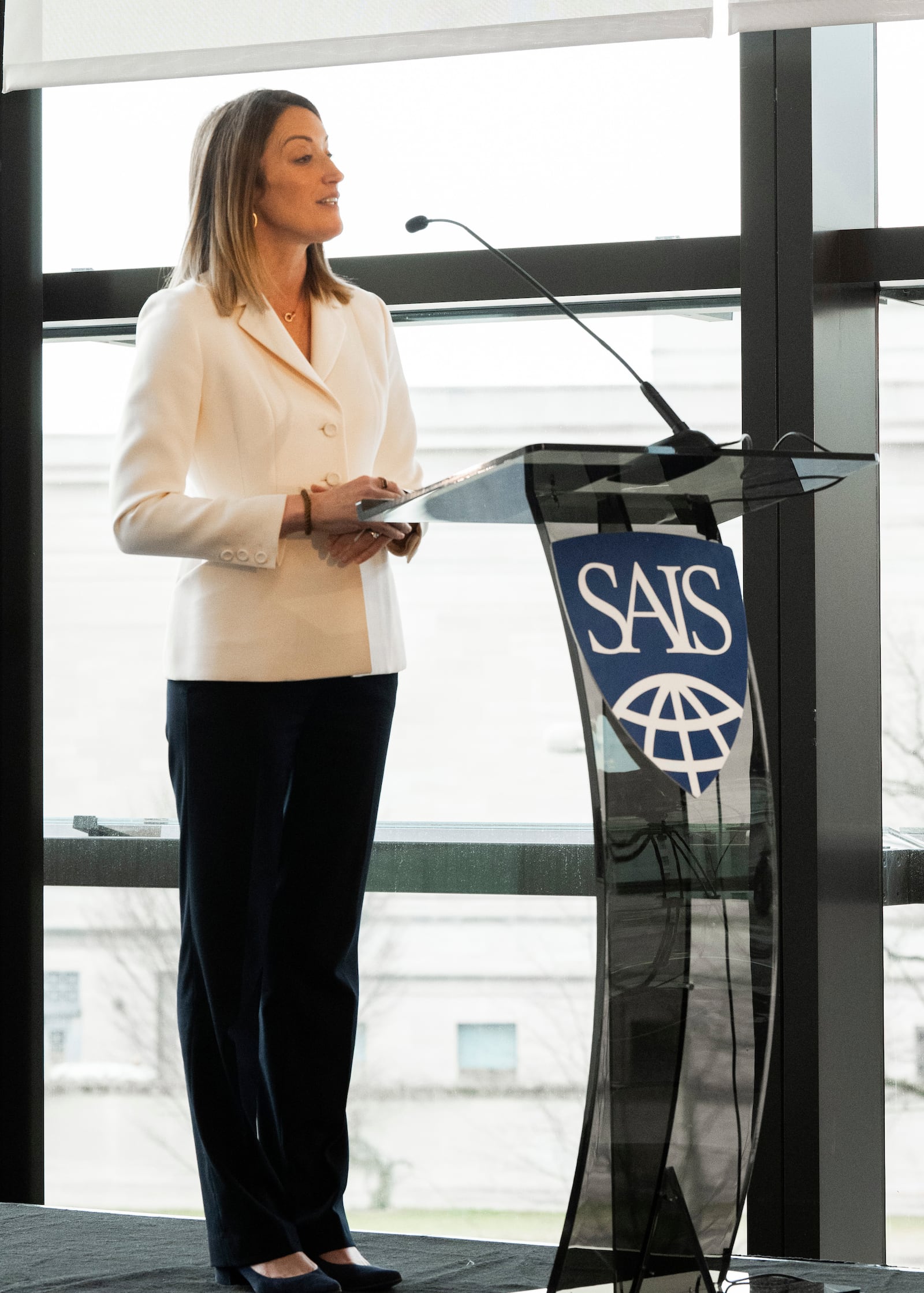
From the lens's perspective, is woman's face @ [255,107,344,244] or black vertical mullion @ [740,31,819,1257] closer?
woman's face @ [255,107,344,244]

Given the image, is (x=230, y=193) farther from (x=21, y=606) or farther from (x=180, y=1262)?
(x=180, y=1262)

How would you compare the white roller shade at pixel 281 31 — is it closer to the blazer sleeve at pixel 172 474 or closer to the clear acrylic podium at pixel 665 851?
the blazer sleeve at pixel 172 474

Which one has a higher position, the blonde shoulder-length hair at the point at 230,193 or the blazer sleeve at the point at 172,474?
the blonde shoulder-length hair at the point at 230,193

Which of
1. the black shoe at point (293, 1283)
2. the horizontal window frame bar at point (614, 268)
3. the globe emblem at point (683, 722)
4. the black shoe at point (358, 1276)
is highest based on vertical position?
the horizontal window frame bar at point (614, 268)

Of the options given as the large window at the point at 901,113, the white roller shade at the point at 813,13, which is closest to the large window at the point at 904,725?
the large window at the point at 901,113

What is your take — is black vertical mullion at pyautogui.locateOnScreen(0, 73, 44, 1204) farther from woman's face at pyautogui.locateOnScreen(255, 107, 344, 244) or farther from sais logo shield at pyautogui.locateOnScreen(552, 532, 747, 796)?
sais logo shield at pyautogui.locateOnScreen(552, 532, 747, 796)

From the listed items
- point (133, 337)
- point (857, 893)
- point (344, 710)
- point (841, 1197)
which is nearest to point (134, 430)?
point (344, 710)

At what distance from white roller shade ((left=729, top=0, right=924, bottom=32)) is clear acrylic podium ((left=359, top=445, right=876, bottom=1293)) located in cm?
115

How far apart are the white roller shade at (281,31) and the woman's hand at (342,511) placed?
1.02 meters

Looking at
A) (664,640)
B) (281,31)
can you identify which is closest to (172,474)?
(664,640)

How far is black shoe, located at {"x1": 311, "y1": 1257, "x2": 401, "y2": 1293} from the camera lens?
2.11 m

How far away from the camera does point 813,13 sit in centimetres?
243

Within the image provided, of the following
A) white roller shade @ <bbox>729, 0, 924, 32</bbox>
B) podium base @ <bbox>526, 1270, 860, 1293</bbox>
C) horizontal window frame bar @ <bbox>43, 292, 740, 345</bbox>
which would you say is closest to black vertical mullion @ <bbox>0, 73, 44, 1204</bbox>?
horizontal window frame bar @ <bbox>43, 292, 740, 345</bbox>

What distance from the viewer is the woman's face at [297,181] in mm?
2197
